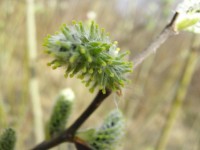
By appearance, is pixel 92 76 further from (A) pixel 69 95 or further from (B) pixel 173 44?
(B) pixel 173 44

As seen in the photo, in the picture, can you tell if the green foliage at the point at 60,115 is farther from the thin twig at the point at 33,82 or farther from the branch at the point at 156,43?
the thin twig at the point at 33,82

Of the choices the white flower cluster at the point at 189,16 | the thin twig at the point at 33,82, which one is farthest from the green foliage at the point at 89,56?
the thin twig at the point at 33,82

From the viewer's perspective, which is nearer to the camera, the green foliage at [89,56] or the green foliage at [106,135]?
the green foliage at [89,56]

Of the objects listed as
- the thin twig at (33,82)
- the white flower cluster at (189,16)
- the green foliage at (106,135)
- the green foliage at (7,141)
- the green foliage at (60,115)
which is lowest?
the green foliage at (106,135)

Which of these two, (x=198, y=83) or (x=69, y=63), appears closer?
(x=69, y=63)

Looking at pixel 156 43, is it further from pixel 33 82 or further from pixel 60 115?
pixel 33 82

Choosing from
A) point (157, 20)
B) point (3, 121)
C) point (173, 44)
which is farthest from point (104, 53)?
point (173, 44)

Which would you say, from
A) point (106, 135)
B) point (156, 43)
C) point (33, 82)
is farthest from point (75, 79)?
point (156, 43)
